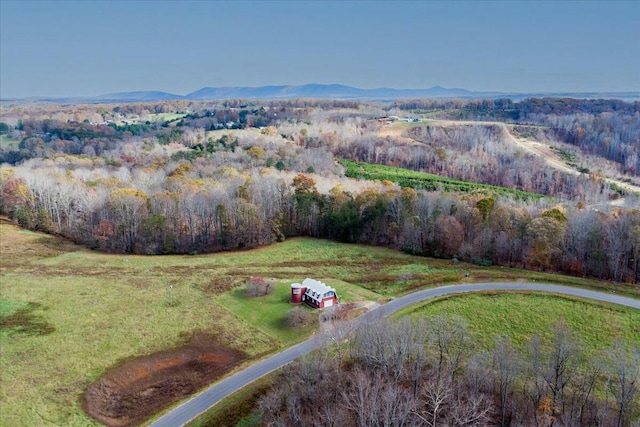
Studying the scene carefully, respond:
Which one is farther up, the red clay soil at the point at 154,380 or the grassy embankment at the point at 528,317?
the grassy embankment at the point at 528,317

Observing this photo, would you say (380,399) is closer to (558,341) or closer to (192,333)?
(558,341)

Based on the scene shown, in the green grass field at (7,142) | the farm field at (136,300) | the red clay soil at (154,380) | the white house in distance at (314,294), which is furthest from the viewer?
the green grass field at (7,142)

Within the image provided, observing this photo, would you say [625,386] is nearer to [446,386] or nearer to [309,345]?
[446,386]

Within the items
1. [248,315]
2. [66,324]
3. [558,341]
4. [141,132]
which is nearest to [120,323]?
[66,324]

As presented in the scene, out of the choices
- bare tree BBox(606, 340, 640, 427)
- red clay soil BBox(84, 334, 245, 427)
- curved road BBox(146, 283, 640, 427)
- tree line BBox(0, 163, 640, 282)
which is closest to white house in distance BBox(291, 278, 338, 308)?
curved road BBox(146, 283, 640, 427)

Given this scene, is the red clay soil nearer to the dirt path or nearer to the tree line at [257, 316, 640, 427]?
the tree line at [257, 316, 640, 427]

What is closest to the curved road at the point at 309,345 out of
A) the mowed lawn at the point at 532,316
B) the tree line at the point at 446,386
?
the mowed lawn at the point at 532,316

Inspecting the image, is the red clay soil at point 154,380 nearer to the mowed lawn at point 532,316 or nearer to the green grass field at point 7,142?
the mowed lawn at point 532,316
